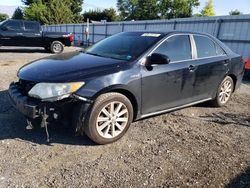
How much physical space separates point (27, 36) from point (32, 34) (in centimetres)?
28

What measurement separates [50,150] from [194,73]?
270cm

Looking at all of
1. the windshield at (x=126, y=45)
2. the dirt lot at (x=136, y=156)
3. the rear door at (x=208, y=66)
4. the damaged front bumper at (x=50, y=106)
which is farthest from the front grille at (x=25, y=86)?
the rear door at (x=208, y=66)

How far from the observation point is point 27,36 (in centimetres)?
1496

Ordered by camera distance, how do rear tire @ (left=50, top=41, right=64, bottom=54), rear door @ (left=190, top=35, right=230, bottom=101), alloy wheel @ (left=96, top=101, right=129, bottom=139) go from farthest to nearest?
rear tire @ (left=50, top=41, right=64, bottom=54) < rear door @ (left=190, top=35, right=230, bottom=101) < alloy wheel @ (left=96, top=101, right=129, bottom=139)

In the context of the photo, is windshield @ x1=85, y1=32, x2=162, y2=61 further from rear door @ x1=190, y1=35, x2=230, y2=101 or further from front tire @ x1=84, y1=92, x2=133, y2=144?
rear door @ x1=190, y1=35, x2=230, y2=101

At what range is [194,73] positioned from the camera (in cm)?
488

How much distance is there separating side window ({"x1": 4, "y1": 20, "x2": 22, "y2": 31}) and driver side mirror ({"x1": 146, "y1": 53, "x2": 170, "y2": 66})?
12466 mm

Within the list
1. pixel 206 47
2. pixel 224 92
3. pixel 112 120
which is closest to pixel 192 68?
pixel 206 47

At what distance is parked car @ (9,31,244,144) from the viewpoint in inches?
140

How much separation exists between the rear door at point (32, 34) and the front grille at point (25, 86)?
11.9 meters

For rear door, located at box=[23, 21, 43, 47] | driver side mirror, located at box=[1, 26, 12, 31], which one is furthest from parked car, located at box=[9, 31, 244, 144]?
driver side mirror, located at box=[1, 26, 12, 31]

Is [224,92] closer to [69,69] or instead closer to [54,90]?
[69,69]

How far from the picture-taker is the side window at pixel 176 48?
454 centimetres

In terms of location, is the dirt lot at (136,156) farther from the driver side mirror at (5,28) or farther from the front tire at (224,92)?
the driver side mirror at (5,28)
